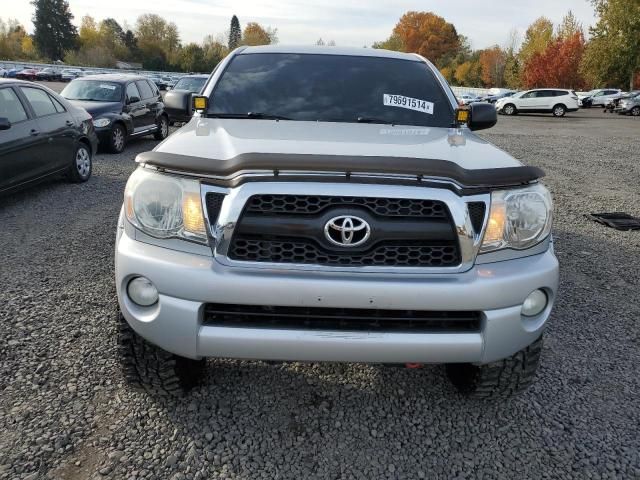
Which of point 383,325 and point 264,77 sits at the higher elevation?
point 264,77

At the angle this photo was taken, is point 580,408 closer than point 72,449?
No

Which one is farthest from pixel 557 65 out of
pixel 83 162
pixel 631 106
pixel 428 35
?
pixel 83 162

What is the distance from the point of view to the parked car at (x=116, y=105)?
416 inches

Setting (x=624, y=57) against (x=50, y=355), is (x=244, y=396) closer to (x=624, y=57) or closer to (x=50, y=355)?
(x=50, y=355)

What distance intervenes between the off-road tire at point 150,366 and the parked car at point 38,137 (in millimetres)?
4519

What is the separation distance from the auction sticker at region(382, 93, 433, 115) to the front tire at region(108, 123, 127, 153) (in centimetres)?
840

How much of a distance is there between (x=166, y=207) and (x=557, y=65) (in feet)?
205

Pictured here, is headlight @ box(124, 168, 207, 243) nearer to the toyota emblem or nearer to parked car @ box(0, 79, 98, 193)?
the toyota emblem

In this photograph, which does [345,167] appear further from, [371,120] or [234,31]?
[234,31]

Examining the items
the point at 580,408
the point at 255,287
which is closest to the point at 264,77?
the point at 255,287

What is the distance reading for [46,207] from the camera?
6.62 m

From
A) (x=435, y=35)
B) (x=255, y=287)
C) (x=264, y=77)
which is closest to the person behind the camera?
(x=255, y=287)

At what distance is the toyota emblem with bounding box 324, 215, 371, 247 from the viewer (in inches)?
85.1

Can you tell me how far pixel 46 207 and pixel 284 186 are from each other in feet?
18.2
